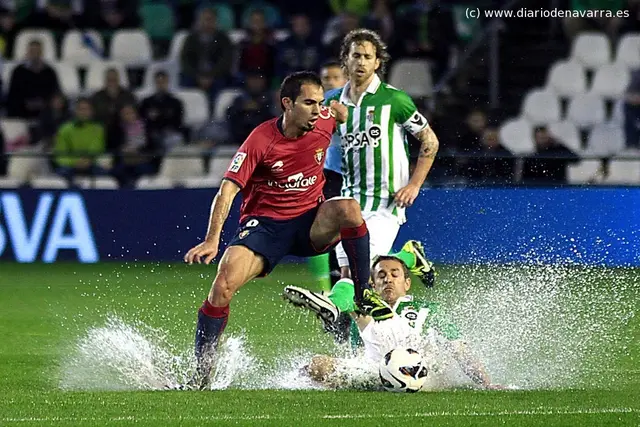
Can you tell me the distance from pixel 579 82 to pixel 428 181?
3.38 metres

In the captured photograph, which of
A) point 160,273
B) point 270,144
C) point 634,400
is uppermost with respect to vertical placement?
point 270,144

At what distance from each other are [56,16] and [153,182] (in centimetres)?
374

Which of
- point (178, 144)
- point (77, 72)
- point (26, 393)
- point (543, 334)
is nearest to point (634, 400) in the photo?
point (543, 334)

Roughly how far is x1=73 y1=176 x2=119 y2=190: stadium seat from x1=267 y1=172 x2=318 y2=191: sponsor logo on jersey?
709 cm

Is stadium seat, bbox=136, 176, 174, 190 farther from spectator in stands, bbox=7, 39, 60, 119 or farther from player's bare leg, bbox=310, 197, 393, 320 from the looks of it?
player's bare leg, bbox=310, 197, 393, 320

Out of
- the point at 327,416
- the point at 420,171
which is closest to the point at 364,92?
the point at 420,171

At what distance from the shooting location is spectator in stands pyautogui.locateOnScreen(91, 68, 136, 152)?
53.7 feet

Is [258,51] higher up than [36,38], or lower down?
lower down

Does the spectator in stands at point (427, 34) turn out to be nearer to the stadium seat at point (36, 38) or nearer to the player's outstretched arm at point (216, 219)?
the stadium seat at point (36, 38)

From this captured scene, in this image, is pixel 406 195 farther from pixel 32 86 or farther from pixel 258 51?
pixel 32 86

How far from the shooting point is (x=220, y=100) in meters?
16.8

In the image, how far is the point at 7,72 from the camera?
695 inches

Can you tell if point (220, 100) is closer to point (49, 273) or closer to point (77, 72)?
point (77, 72)

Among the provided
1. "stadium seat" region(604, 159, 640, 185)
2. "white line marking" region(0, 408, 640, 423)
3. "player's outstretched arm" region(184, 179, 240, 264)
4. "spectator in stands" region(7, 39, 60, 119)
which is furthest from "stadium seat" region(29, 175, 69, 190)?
"white line marking" region(0, 408, 640, 423)
